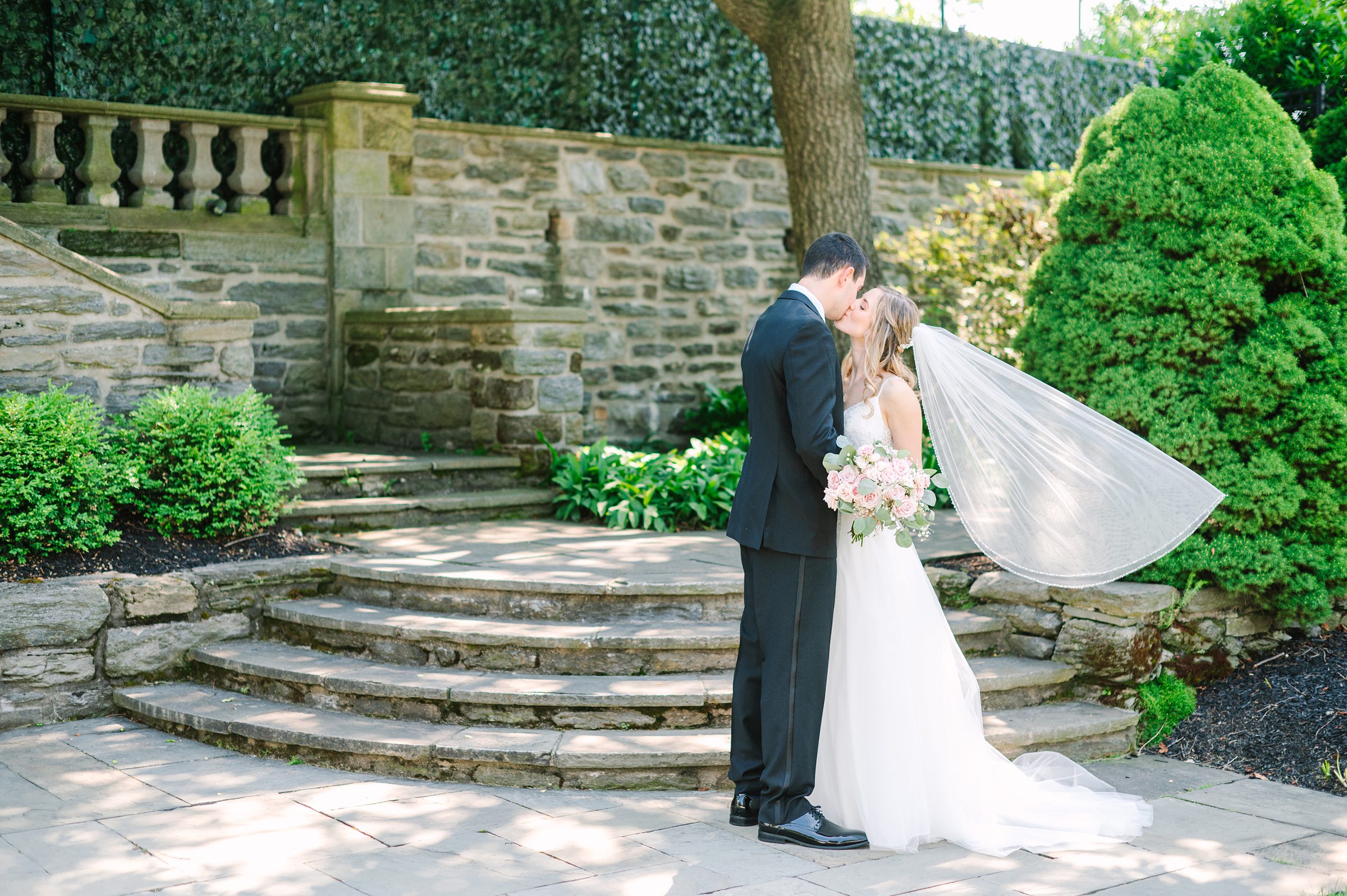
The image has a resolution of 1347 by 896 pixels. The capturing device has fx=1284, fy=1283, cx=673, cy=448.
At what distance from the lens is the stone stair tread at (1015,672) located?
5711mm

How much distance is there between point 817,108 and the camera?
878cm

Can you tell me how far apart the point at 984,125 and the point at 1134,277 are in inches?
301

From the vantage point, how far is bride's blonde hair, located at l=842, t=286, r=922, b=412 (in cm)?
463

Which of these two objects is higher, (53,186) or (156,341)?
(53,186)

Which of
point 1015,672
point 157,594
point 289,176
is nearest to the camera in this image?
point 1015,672

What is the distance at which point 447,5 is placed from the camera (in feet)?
34.5

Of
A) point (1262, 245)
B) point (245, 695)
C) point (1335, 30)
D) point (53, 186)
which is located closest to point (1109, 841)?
point (1262, 245)

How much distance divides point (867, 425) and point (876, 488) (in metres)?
0.40

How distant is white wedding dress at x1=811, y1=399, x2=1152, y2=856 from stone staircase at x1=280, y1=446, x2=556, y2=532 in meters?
3.91

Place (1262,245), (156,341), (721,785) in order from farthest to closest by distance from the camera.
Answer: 1. (156,341)
2. (1262,245)
3. (721,785)

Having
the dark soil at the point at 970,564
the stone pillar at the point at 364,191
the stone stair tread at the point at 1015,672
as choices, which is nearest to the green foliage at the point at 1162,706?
the stone stair tread at the point at 1015,672

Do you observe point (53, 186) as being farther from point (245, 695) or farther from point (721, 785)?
point (721, 785)

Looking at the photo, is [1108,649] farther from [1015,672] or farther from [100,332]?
[100,332]

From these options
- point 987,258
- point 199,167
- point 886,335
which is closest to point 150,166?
point 199,167
